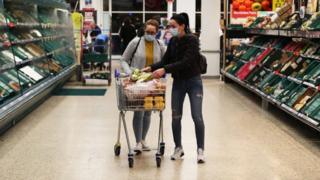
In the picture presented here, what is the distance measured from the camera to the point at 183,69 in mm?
5652

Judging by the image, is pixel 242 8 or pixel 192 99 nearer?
pixel 192 99

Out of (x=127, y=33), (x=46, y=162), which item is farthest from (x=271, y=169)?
(x=127, y=33)

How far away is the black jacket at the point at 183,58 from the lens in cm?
559

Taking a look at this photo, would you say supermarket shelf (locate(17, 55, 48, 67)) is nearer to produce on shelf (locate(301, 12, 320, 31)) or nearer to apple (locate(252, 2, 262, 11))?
produce on shelf (locate(301, 12, 320, 31))

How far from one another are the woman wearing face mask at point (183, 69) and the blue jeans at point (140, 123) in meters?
0.44

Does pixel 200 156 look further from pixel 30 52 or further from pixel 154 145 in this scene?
pixel 30 52

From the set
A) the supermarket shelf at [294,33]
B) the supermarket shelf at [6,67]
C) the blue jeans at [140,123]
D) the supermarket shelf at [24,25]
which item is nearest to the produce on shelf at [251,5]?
the supermarket shelf at [294,33]

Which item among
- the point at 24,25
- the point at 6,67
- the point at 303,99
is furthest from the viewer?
the point at 24,25

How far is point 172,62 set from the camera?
19.2ft

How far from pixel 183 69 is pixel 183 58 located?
12 cm

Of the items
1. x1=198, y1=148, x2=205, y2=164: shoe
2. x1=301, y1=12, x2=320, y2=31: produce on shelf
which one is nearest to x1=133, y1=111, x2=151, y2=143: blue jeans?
x1=198, y1=148, x2=205, y2=164: shoe

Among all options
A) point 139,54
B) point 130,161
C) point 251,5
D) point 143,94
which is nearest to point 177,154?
point 130,161

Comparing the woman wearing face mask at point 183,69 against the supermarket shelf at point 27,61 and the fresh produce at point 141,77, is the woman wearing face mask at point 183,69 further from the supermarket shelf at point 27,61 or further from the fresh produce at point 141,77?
the supermarket shelf at point 27,61

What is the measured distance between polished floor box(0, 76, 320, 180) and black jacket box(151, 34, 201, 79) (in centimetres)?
102
